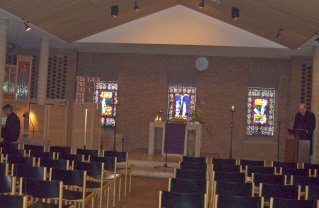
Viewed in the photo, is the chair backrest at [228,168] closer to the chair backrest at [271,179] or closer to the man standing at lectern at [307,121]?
the chair backrest at [271,179]

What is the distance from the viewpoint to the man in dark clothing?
375 inches

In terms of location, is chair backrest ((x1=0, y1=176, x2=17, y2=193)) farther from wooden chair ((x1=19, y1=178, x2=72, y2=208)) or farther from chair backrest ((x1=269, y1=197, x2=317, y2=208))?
chair backrest ((x1=269, y1=197, x2=317, y2=208))

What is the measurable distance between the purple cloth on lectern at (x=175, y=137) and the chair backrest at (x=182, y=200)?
815cm

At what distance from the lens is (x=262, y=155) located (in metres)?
14.9

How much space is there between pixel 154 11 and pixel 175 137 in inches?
164

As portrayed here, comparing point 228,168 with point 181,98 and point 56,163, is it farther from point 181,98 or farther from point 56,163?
point 181,98

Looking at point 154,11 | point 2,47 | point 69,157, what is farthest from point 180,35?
point 69,157

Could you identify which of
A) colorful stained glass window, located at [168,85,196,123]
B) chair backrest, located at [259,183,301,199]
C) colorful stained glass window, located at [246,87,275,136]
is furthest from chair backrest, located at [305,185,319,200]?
colorful stained glass window, located at [168,85,196,123]

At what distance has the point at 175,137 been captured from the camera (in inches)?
510

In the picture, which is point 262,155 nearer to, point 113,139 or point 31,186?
point 113,139

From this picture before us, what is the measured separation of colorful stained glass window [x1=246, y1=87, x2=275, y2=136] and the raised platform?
377 centimetres

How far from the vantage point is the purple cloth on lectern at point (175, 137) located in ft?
42.3

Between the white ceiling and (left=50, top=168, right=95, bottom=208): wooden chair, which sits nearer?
(left=50, top=168, right=95, bottom=208): wooden chair

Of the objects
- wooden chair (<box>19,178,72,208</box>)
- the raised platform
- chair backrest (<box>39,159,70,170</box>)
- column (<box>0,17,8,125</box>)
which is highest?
column (<box>0,17,8,125</box>)
